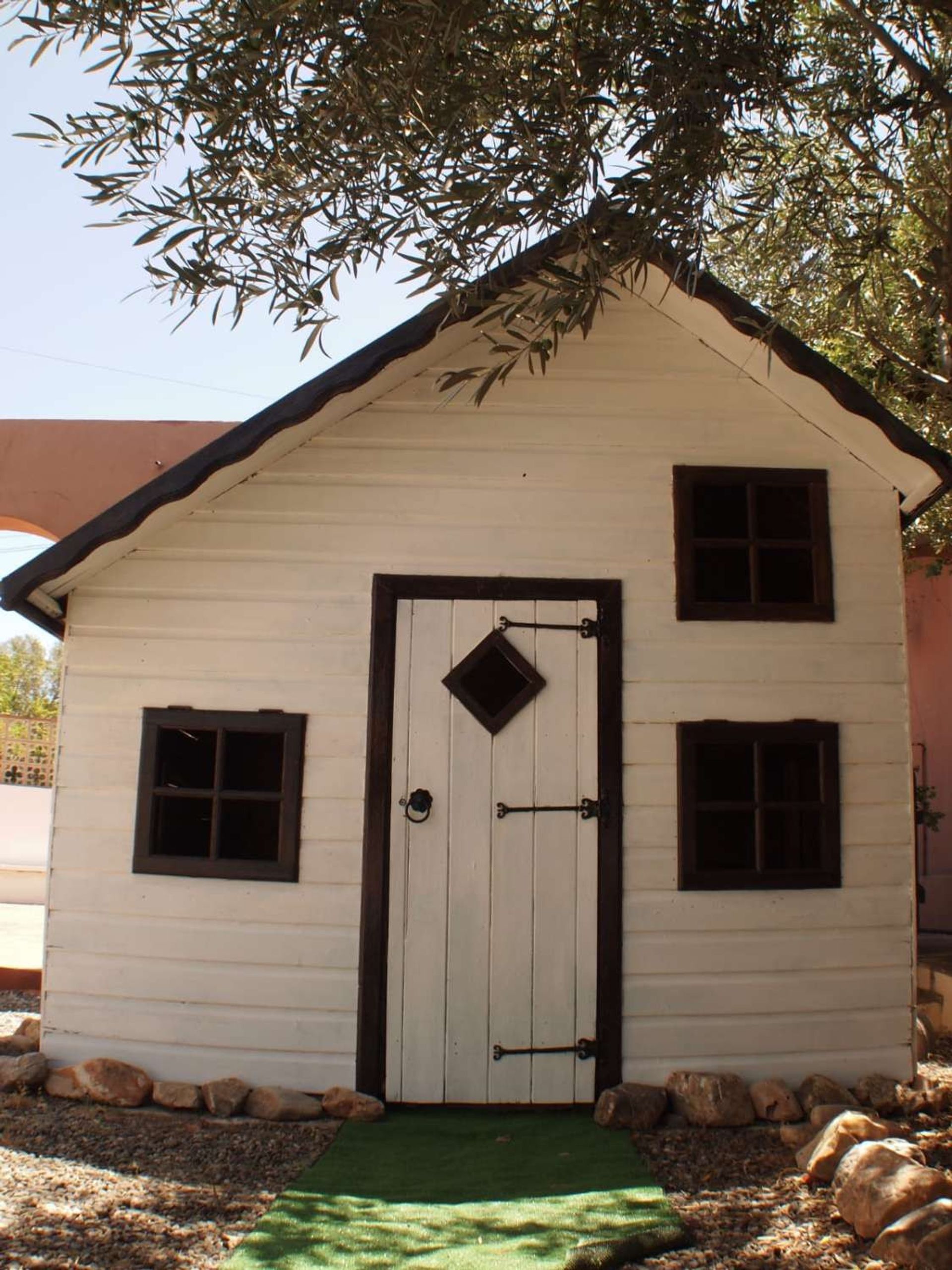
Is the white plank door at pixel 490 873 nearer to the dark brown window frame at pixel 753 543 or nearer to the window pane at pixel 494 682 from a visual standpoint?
the window pane at pixel 494 682

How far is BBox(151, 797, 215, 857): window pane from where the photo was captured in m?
6.43

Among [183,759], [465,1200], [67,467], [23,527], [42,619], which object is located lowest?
[465,1200]

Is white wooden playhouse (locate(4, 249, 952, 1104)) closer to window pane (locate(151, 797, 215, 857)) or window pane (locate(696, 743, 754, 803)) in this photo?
window pane (locate(151, 797, 215, 857))

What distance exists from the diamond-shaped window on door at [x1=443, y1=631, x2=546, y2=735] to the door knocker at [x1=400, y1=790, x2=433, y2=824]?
504 millimetres

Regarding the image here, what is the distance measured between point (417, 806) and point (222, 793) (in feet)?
3.57

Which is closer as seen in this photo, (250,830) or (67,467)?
(250,830)

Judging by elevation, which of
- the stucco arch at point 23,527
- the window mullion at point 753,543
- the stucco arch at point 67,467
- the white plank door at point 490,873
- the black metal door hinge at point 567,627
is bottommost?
the white plank door at point 490,873

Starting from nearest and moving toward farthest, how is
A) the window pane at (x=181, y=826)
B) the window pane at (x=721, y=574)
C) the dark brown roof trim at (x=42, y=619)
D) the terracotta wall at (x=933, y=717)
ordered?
the dark brown roof trim at (x=42, y=619)
the window pane at (x=181, y=826)
the window pane at (x=721, y=574)
the terracotta wall at (x=933, y=717)

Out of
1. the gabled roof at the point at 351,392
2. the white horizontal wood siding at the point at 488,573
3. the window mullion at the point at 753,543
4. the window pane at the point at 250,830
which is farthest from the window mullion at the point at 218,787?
the window mullion at the point at 753,543

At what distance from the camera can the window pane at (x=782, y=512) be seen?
715cm

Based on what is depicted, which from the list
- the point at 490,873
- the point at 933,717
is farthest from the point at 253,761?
the point at 933,717

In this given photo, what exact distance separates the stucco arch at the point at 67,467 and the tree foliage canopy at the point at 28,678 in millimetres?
22498

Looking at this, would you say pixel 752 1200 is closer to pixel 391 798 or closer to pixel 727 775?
pixel 391 798

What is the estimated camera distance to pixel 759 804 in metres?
6.28
